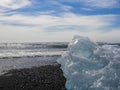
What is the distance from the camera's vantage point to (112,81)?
977 cm

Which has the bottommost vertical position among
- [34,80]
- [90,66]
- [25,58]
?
[25,58]

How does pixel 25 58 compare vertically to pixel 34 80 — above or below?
below

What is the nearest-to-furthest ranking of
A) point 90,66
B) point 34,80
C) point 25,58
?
point 90,66, point 34,80, point 25,58

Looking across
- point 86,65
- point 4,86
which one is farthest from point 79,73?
point 4,86

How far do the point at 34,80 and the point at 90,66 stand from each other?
7197 mm

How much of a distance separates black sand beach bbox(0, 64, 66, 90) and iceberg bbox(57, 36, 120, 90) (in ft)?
15.4

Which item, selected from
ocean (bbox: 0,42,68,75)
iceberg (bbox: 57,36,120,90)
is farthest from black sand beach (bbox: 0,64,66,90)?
iceberg (bbox: 57,36,120,90)

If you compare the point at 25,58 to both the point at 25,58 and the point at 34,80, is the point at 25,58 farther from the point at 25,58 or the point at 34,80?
the point at 34,80

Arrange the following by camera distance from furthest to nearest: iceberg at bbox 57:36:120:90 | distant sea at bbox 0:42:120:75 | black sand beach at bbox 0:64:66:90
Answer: distant sea at bbox 0:42:120:75
black sand beach at bbox 0:64:66:90
iceberg at bbox 57:36:120:90

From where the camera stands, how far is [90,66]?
10406mm

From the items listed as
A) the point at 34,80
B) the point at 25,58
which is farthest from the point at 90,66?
the point at 25,58

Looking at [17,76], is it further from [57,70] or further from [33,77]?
[57,70]

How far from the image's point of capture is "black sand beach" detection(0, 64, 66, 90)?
15.4 meters

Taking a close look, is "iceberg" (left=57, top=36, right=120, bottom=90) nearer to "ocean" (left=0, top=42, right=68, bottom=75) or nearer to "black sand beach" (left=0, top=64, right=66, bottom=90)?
"black sand beach" (left=0, top=64, right=66, bottom=90)
